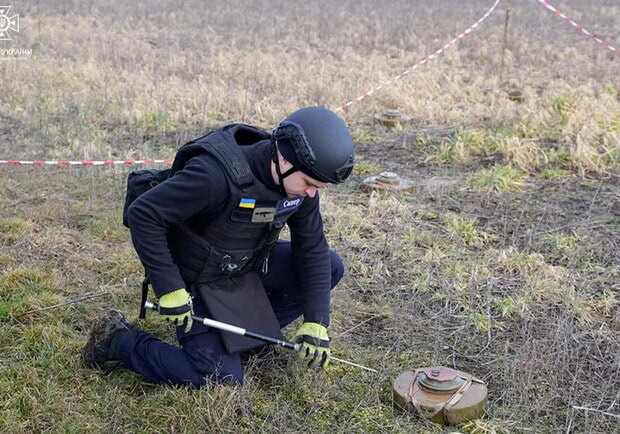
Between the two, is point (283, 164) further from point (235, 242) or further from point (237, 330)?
point (237, 330)

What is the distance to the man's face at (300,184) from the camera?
3.03 m

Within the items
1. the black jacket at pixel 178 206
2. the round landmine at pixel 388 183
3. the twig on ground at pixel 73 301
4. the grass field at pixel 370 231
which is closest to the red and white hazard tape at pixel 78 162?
the grass field at pixel 370 231

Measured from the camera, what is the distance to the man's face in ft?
9.93

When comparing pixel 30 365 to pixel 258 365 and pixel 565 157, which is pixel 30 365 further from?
pixel 565 157

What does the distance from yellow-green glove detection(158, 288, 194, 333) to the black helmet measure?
2.36ft

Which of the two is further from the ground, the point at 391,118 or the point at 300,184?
the point at 300,184

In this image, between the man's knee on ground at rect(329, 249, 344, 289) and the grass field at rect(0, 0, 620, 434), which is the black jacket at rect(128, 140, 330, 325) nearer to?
the grass field at rect(0, 0, 620, 434)

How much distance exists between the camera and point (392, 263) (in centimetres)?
486

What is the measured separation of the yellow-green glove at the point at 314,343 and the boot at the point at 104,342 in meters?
0.79

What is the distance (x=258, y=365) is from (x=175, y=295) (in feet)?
2.38

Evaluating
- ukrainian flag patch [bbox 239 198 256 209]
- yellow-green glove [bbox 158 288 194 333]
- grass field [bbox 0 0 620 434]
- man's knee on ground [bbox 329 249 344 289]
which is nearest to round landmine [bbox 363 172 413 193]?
grass field [bbox 0 0 620 434]

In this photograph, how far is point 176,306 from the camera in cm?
305

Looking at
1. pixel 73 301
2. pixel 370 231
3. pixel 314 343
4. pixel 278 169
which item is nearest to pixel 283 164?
pixel 278 169

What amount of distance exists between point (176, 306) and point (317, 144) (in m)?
0.88
